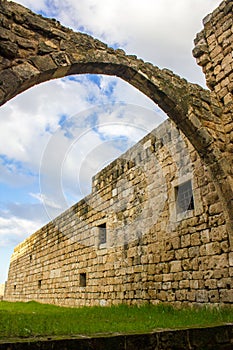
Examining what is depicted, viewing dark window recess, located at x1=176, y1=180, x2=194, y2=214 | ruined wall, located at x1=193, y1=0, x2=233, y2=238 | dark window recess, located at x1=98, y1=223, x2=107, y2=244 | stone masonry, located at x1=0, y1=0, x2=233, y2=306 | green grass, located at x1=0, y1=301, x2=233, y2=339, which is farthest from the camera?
dark window recess, located at x1=98, y1=223, x2=107, y2=244

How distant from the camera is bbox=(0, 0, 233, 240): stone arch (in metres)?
3.61

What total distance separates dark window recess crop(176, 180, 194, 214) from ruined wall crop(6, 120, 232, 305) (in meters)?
0.06

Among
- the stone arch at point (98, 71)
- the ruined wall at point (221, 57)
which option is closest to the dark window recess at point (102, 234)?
the stone arch at point (98, 71)

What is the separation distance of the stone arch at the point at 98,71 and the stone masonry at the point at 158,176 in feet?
0.05

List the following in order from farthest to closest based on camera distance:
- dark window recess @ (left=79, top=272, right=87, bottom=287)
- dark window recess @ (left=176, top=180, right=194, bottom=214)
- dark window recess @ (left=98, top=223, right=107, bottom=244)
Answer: dark window recess @ (left=79, top=272, right=87, bottom=287), dark window recess @ (left=98, top=223, right=107, bottom=244), dark window recess @ (left=176, top=180, right=194, bottom=214)

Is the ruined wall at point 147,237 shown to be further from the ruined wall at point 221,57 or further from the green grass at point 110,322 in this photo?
the ruined wall at point 221,57

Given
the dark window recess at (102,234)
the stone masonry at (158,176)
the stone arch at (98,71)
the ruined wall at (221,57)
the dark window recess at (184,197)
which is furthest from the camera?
the dark window recess at (102,234)

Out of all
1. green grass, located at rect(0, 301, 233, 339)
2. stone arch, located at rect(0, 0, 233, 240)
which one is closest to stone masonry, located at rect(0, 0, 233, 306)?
stone arch, located at rect(0, 0, 233, 240)

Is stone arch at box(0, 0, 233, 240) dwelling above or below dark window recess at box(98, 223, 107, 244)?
above

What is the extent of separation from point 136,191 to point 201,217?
7.79ft

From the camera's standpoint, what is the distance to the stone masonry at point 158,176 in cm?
387

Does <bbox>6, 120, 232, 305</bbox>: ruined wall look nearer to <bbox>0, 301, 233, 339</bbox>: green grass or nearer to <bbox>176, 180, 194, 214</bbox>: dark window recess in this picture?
<bbox>176, 180, 194, 214</bbox>: dark window recess

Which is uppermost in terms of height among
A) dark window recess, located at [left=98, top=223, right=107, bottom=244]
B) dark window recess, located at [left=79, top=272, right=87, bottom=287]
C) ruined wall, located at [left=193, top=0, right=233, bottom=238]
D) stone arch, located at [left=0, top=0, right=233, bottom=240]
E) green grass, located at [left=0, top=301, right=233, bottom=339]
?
ruined wall, located at [left=193, top=0, right=233, bottom=238]


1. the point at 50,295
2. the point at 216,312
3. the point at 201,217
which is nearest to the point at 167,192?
the point at 201,217
